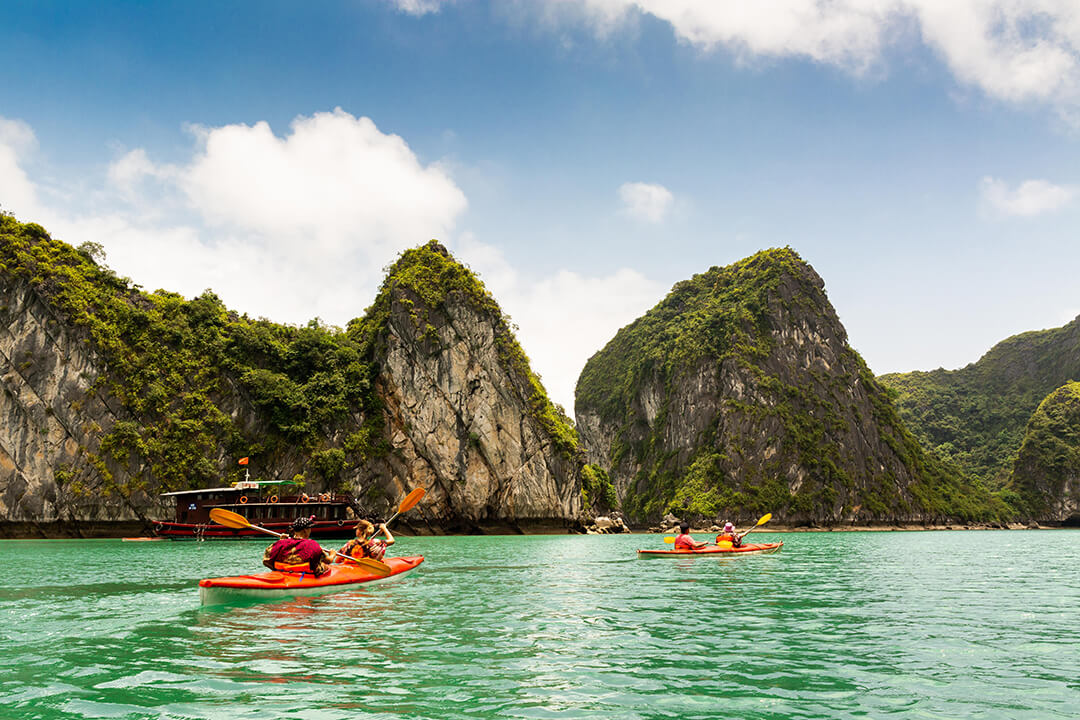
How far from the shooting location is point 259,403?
56.2m

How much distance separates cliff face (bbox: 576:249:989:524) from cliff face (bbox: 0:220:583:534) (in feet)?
123

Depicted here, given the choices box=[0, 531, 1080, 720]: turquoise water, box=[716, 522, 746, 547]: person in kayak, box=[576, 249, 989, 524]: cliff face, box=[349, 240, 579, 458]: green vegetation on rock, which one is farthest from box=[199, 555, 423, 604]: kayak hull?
box=[576, 249, 989, 524]: cliff face

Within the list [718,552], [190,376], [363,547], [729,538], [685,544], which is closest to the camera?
[363,547]

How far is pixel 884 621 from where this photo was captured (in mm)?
11672

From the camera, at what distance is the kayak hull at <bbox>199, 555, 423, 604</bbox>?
12688mm

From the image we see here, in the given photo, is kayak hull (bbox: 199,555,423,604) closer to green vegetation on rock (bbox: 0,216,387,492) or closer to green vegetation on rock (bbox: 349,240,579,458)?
green vegetation on rock (bbox: 0,216,387,492)

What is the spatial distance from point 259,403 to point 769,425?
227ft

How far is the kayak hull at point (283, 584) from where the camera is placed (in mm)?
12688

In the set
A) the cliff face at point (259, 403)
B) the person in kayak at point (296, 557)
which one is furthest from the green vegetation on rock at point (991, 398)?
the person in kayak at point (296, 557)

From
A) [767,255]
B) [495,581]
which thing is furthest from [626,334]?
[495,581]

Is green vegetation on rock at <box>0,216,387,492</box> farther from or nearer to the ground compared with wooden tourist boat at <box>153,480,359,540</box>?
farther from the ground

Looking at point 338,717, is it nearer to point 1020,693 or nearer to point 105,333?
point 1020,693

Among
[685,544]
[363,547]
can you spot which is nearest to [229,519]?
[363,547]

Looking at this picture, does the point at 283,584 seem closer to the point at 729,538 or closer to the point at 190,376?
the point at 729,538
